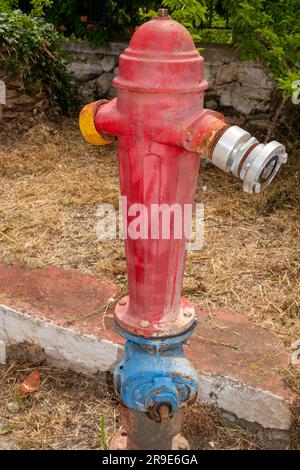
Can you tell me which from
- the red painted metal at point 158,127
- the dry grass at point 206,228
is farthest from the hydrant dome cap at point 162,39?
the dry grass at point 206,228

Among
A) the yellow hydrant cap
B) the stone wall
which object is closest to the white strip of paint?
the yellow hydrant cap

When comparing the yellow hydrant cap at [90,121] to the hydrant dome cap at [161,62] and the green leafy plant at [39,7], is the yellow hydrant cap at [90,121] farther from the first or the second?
the green leafy plant at [39,7]

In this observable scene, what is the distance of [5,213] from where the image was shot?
3469 mm

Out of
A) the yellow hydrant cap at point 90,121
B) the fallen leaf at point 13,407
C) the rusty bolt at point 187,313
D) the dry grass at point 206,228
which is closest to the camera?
the yellow hydrant cap at point 90,121

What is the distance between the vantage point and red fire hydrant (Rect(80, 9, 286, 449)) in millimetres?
1189

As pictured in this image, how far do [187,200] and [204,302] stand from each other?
1.28 m

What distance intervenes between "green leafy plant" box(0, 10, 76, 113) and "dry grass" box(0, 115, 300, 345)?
621 mm

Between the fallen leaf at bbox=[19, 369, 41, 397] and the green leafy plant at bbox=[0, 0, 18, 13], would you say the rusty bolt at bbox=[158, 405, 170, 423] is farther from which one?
the green leafy plant at bbox=[0, 0, 18, 13]

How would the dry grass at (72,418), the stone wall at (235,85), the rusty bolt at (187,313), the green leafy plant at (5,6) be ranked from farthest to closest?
the green leafy plant at (5,6) → the stone wall at (235,85) → the dry grass at (72,418) → the rusty bolt at (187,313)

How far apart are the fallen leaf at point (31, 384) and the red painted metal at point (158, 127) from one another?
1.10 m

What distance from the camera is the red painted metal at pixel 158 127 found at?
1.20m

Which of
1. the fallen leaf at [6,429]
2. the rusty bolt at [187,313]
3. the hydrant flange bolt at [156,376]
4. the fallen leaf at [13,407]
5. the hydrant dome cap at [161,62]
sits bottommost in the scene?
the fallen leaf at [13,407]

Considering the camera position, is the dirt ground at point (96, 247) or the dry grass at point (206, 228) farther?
the dry grass at point (206, 228)

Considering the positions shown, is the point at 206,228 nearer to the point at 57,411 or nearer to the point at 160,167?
the point at 57,411
